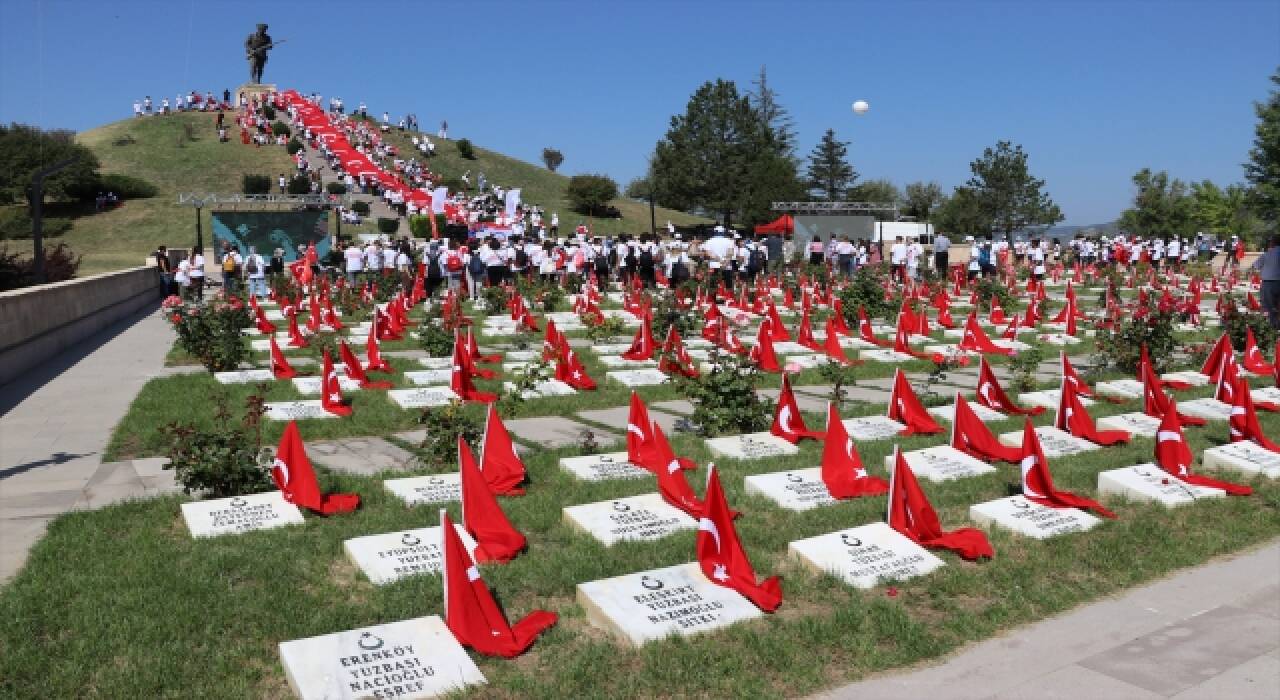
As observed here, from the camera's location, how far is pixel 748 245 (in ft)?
87.0

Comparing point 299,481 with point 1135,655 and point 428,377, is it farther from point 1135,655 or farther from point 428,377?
point 428,377

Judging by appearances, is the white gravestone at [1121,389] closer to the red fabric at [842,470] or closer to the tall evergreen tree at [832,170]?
the red fabric at [842,470]

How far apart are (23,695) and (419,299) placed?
2154 centimetres

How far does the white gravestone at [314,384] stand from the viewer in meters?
11.2

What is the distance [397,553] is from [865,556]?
2.63 meters

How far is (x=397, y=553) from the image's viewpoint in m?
5.59

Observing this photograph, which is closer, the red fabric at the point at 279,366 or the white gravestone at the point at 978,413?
the white gravestone at the point at 978,413

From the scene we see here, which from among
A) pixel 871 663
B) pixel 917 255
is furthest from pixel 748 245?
pixel 871 663

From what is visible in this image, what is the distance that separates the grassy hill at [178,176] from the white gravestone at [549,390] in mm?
31123

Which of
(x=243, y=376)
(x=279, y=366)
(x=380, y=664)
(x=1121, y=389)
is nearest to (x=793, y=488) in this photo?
(x=380, y=664)

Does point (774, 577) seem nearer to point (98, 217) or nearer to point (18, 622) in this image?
point (18, 622)

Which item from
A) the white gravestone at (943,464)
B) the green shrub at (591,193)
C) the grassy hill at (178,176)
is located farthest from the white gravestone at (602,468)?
the green shrub at (591,193)

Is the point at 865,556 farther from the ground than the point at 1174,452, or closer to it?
closer to it

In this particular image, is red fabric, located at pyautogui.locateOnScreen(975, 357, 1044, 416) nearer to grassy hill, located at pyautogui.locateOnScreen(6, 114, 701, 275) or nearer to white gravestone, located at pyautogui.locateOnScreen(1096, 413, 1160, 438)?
white gravestone, located at pyautogui.locateOnScreen(1096, 413, 1160, 438)
